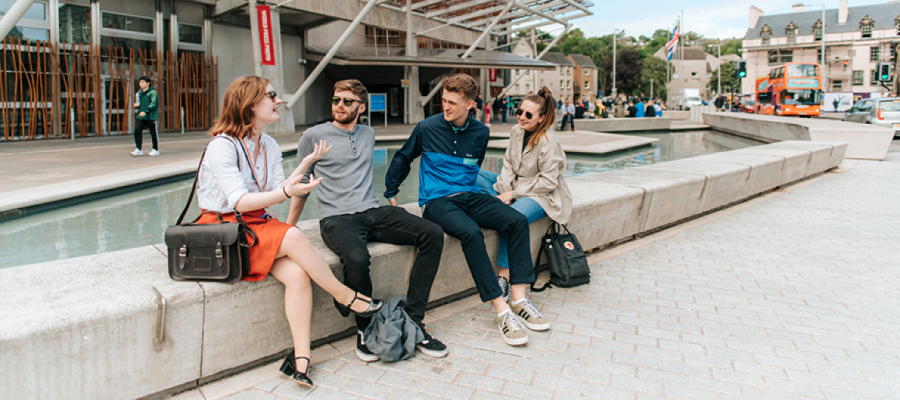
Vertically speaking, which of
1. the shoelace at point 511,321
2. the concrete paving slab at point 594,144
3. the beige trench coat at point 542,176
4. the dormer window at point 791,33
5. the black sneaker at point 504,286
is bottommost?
the shoelace at point 511,321

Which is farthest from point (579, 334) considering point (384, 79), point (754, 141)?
point (384, 79)

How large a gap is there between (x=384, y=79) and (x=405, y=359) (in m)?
30.8

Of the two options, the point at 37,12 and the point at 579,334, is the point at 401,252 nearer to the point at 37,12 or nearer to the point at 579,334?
the point at 579,334

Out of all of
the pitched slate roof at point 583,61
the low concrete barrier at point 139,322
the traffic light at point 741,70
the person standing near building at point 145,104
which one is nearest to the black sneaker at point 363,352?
the low concrete barrier at point 139,322

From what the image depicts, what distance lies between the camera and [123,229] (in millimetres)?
6090

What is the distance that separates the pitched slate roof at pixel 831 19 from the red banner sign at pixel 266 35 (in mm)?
81845

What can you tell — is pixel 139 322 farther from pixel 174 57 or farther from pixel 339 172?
pixel 174 57

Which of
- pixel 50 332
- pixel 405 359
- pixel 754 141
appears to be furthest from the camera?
pixel 754 141

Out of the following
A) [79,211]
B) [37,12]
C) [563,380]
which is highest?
[37,12]

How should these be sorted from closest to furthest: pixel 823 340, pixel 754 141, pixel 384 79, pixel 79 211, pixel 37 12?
1. pixel 823 340
2. pixel 79 211
3. pixel 37 12
4. pixel 754 141
5. pixel 384 79

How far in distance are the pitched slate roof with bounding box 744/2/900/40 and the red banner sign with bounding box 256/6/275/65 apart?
3222 inches

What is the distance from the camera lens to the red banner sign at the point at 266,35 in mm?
18312

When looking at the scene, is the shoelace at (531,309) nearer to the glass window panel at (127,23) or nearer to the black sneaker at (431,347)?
the black sneaker at (431,347)

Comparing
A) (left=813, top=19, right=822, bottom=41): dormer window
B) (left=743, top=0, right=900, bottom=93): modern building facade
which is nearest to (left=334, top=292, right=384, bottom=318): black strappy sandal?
(left=743, top=0, right=900, bottom=93): modern building facade
